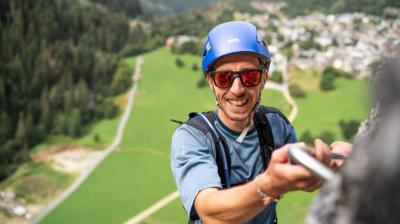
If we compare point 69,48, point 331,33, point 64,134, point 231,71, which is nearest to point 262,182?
point 231,71

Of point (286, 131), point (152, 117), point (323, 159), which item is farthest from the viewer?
point (152, 117)

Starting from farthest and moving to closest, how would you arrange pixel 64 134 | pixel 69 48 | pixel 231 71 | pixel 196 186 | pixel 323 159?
pixel 69 48 < pixel 64 134 < pixel 231 71 < pixel 196 186 < pixel 323 159

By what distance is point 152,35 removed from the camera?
135 meters

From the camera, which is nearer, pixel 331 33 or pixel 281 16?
pixel 331 33

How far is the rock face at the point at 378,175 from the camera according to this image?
54.9 inches

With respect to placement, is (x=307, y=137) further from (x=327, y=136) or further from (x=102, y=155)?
(x=102, y=155)

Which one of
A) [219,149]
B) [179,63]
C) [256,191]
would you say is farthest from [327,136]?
[256,191]

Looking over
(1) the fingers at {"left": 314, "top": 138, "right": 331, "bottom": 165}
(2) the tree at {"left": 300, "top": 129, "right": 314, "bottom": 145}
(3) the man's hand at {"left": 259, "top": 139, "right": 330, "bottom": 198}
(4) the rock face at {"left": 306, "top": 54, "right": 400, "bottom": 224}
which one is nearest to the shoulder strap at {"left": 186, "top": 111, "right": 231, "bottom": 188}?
(3) the man's hand at {"left": 259, "top": 139, "right": 330, "bottom": 198}

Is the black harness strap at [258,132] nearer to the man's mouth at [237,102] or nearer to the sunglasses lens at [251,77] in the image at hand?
the man's mouth at [237,102]

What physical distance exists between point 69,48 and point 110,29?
2832cm

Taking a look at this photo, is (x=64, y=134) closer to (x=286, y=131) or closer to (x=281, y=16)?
(x=286, y=131)

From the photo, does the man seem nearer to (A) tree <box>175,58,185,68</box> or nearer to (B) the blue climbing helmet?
(B) the blue climbing helmet

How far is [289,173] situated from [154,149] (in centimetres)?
6640

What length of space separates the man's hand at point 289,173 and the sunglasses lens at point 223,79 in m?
1.86
